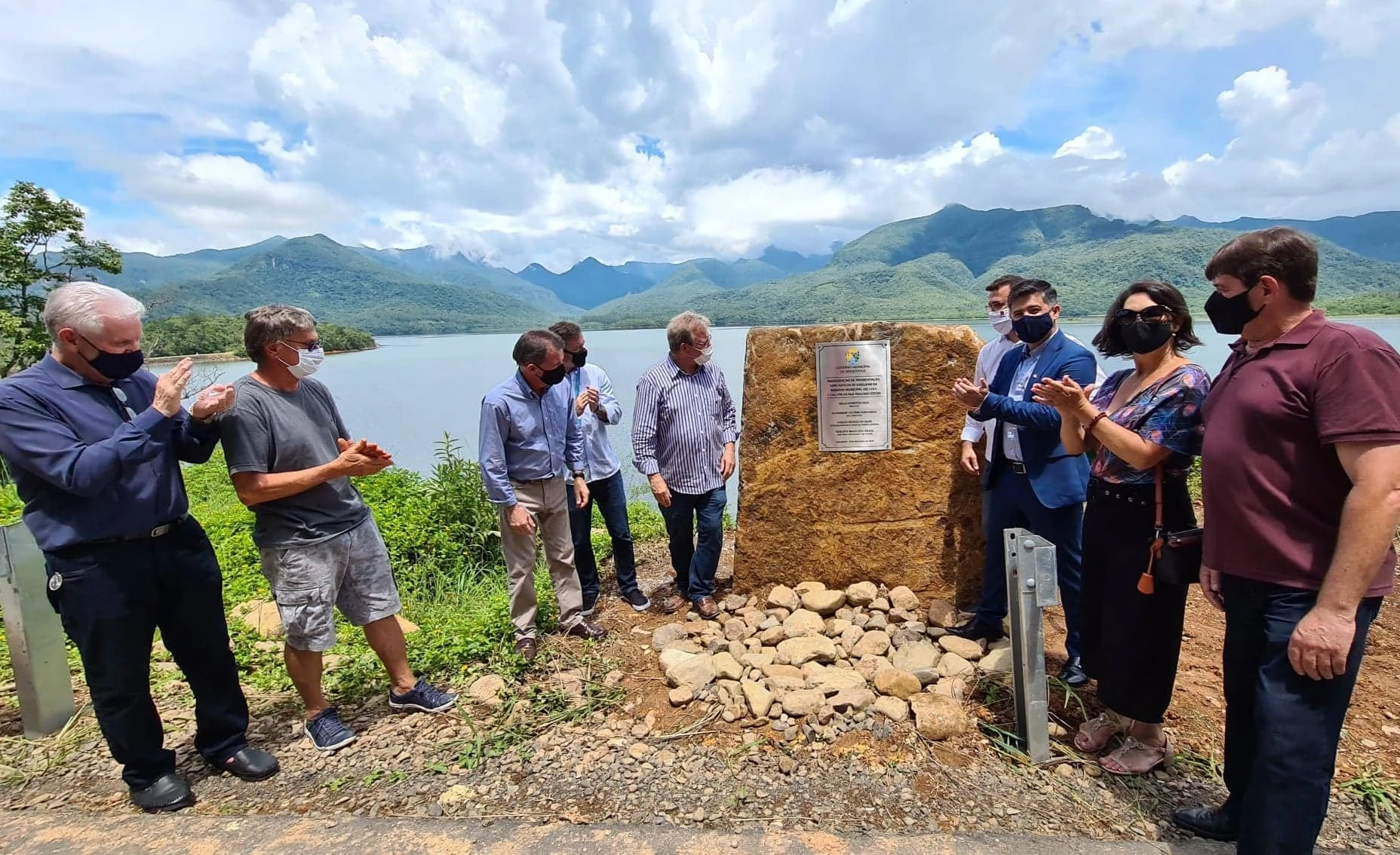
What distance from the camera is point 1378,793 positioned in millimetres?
2420

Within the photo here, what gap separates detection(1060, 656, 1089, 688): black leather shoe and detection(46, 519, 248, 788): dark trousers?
3.92 metres

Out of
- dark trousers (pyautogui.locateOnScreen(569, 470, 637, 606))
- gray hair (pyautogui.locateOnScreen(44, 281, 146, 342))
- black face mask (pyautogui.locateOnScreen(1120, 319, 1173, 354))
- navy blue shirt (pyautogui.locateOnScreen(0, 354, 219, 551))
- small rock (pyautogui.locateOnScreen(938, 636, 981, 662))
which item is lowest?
small rock (pyautogui.locateOnScreen(938, 636, 981, 662))

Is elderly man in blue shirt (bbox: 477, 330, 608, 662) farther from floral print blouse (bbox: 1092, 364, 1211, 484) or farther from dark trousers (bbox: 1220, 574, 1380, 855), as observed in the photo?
dark trousers (bbox: 1220, 574, 1380, 855)

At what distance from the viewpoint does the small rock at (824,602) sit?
4.24m

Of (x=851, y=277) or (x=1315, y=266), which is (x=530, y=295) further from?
(x=1315, y=266)

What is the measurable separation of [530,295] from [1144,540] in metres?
137

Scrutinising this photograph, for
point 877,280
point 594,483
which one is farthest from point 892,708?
point 877,280

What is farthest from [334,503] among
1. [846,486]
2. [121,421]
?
[846,486]

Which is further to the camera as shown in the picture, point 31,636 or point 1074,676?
point 1074,676

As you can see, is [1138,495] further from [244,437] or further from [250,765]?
[250,765]

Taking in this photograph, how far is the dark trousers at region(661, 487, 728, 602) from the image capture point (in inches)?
172

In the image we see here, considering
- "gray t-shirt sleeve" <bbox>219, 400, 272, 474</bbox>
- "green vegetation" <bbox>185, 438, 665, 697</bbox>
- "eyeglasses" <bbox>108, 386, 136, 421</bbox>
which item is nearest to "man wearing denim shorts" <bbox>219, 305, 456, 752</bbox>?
"gray t-shirt sleeve" <bbox>219, 400, 272, 474</bbox>

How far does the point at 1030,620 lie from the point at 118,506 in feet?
11.8

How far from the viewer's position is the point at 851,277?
1796 inches
